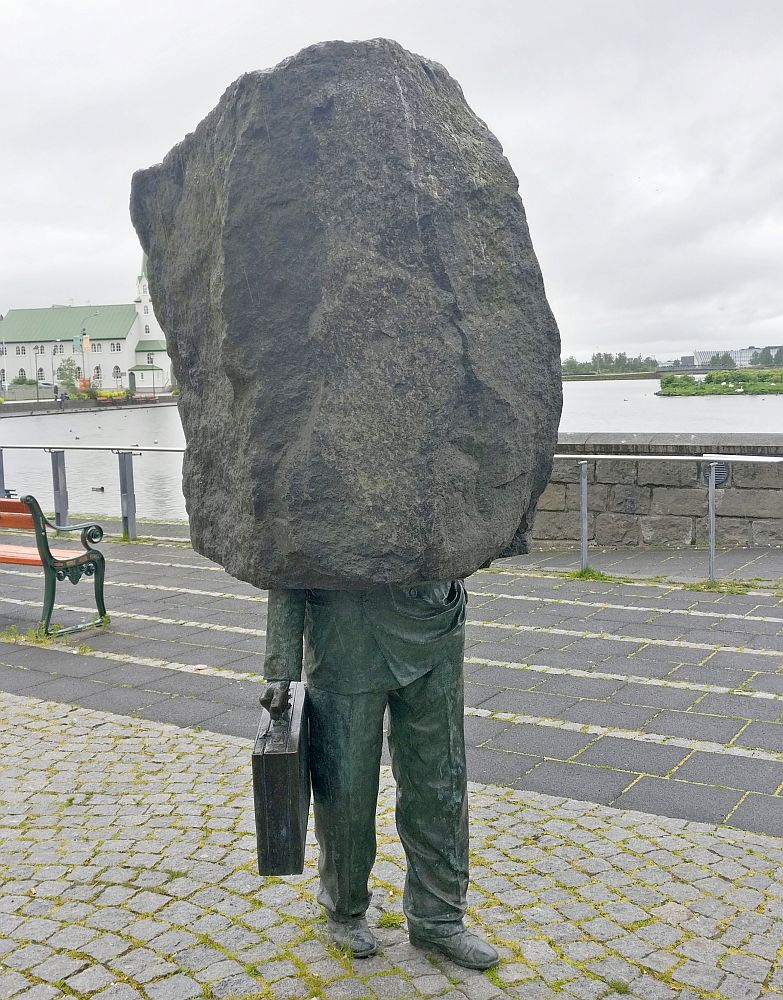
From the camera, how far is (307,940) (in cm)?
346

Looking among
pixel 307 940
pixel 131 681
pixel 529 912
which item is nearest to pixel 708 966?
pixel 529 912

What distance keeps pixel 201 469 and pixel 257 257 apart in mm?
790

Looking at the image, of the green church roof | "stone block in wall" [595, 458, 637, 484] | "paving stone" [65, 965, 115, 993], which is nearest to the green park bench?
"paving stone" [65, 965, 115, 993]

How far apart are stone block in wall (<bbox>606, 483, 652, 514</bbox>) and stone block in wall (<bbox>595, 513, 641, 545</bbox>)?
0.22 feet

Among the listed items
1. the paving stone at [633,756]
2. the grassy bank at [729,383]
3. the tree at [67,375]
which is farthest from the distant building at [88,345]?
the paving stone at [633,756]

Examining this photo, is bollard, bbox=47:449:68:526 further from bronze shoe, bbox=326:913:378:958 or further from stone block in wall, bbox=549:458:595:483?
bronze shoe, bbox=326:913:378:958

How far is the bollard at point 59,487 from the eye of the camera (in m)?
12.4

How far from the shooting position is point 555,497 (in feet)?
34.2

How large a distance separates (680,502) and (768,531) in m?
0.86

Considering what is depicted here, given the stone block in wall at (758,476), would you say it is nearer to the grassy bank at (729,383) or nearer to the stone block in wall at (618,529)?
the stone block in wall at (618,529)

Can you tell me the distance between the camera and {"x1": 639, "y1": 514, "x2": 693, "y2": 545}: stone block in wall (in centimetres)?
1015

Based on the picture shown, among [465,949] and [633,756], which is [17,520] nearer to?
[633,756]

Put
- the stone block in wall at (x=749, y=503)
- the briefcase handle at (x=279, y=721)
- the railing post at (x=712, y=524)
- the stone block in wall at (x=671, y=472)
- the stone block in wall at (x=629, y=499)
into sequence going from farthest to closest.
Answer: the stone block in wall at (x=629, y=499), the stone block in wall at (x=671, y=472), the stone block in wall at (x=749, y=503), the railing post at (x=712, y=524), the briefcase handle at (x=279, y=721)

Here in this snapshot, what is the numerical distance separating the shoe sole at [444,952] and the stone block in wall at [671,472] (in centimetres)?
724
